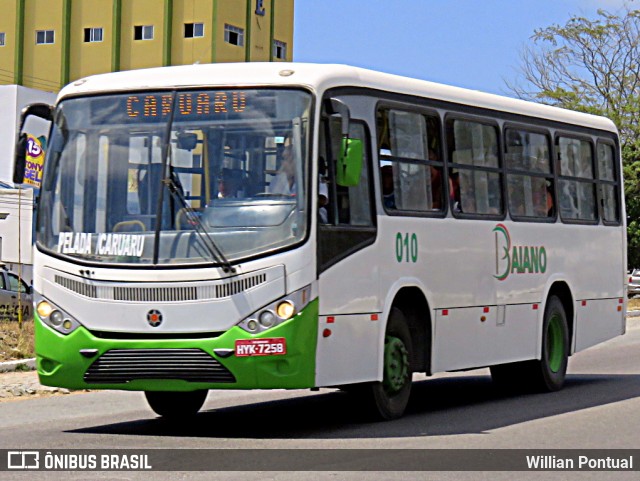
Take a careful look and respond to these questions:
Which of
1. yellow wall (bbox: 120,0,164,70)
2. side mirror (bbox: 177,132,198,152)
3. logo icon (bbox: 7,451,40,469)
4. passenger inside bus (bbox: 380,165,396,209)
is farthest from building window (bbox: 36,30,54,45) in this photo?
logo icon (bbox: 7,451,40,469)

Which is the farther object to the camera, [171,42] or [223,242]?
[171,42]

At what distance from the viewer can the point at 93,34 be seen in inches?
2408

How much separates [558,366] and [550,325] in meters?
0.53

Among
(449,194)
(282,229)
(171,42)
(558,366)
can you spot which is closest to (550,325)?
(558,366)

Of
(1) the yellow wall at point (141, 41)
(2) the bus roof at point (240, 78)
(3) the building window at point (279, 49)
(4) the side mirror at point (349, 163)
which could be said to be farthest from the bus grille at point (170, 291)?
(3) the building window at point (279, 49)

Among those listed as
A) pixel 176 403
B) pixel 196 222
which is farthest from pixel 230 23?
pixel 196 222

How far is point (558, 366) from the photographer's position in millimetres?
16297

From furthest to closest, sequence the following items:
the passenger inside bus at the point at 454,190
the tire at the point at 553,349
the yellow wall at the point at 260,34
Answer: the yellow wall at the point at 260,34 < the tire at the point at 553,349 < the passenger inside bus at the point at 454,190

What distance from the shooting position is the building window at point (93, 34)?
60906 millimetres

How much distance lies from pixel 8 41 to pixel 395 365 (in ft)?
177

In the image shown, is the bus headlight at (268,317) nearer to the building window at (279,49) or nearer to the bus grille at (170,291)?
the bus grille at (170,291)

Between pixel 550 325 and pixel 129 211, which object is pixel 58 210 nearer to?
pixel 129 211

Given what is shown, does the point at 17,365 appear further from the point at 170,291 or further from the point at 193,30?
the point at 193,30

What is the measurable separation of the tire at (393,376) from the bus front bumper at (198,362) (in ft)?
4.30
